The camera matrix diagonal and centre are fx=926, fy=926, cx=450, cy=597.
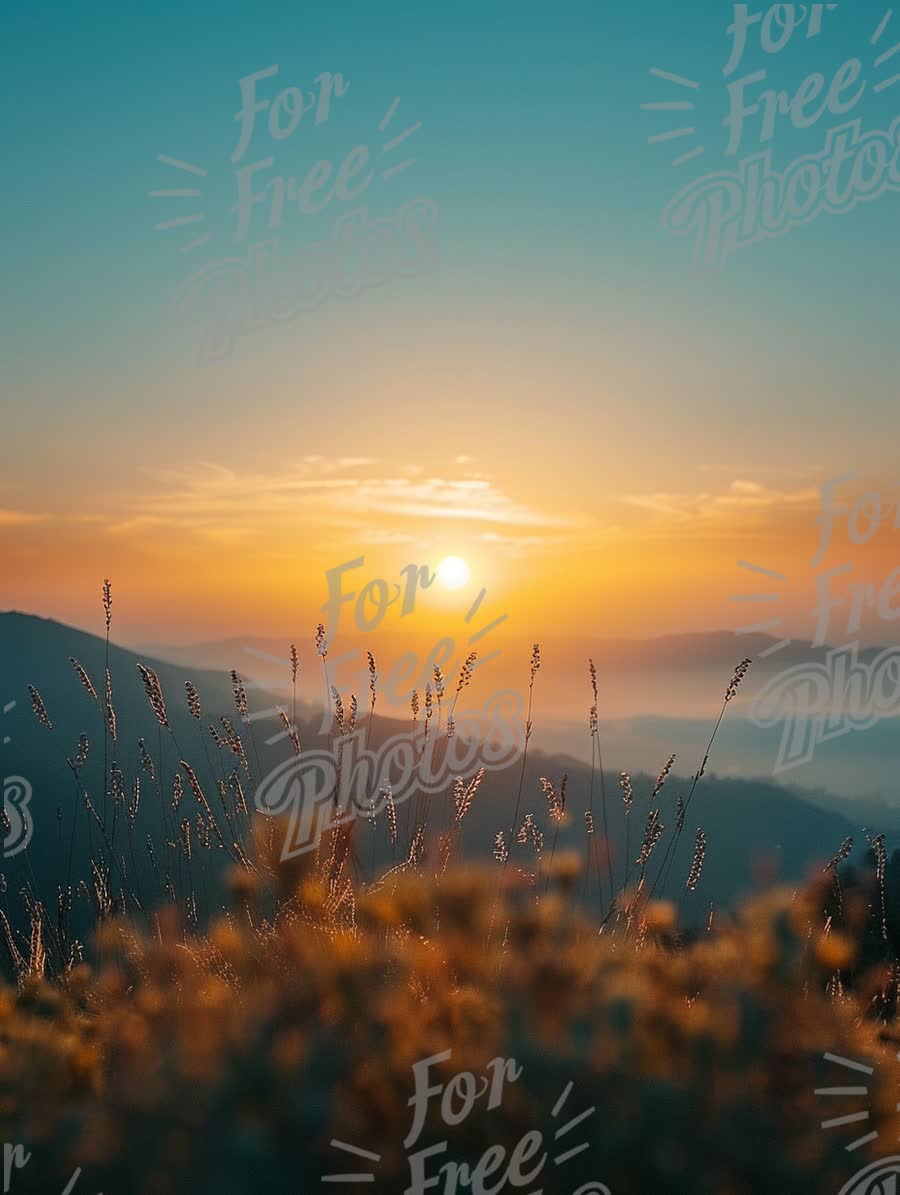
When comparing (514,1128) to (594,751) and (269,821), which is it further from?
(594,751)

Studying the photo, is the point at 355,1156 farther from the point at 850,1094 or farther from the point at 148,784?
the point at 148,784

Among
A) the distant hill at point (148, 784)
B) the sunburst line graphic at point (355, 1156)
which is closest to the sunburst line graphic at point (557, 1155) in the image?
the sunburst line graphic at point (355, 1156)

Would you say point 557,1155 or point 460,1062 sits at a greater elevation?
point 460,1062

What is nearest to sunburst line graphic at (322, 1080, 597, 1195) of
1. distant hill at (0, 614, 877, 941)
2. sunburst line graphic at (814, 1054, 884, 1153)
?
sunburst line graphic at (814, 1054, 884, 1153)

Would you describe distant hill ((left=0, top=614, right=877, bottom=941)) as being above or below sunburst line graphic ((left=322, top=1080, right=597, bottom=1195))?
below

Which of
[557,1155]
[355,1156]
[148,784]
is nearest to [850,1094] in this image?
[557,1155]

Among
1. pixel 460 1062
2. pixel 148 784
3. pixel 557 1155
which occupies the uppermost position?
pixel 460 1062

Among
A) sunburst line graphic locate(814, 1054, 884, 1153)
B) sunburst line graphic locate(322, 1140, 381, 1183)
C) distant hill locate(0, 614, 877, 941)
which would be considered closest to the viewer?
sunburst line graphic locate(322, 1140, 381, 1183)

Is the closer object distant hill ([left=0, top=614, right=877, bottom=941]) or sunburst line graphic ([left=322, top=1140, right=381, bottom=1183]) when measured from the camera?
sunburst line graphic ([left=322, top=1140, right=381, bottom=1183])

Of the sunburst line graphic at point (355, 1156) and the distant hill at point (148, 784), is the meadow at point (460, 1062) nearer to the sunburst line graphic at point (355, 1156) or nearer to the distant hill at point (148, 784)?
the sunburst line graphic at point (355, 1156)

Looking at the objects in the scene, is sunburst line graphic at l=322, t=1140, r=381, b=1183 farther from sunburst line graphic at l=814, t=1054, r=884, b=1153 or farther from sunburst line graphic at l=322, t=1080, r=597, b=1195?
sunburst line graphic at l=814, t=1054, r=884, b=1153

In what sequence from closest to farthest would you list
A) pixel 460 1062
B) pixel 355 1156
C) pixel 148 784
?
1. pixel 355 1156
2. pixel 460 1062
3. pixel 148 784

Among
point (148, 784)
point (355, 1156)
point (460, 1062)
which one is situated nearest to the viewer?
point (355, 1156)

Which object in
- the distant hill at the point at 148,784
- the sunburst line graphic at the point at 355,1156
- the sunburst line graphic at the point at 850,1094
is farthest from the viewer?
the distant hill at the point at 148,784
